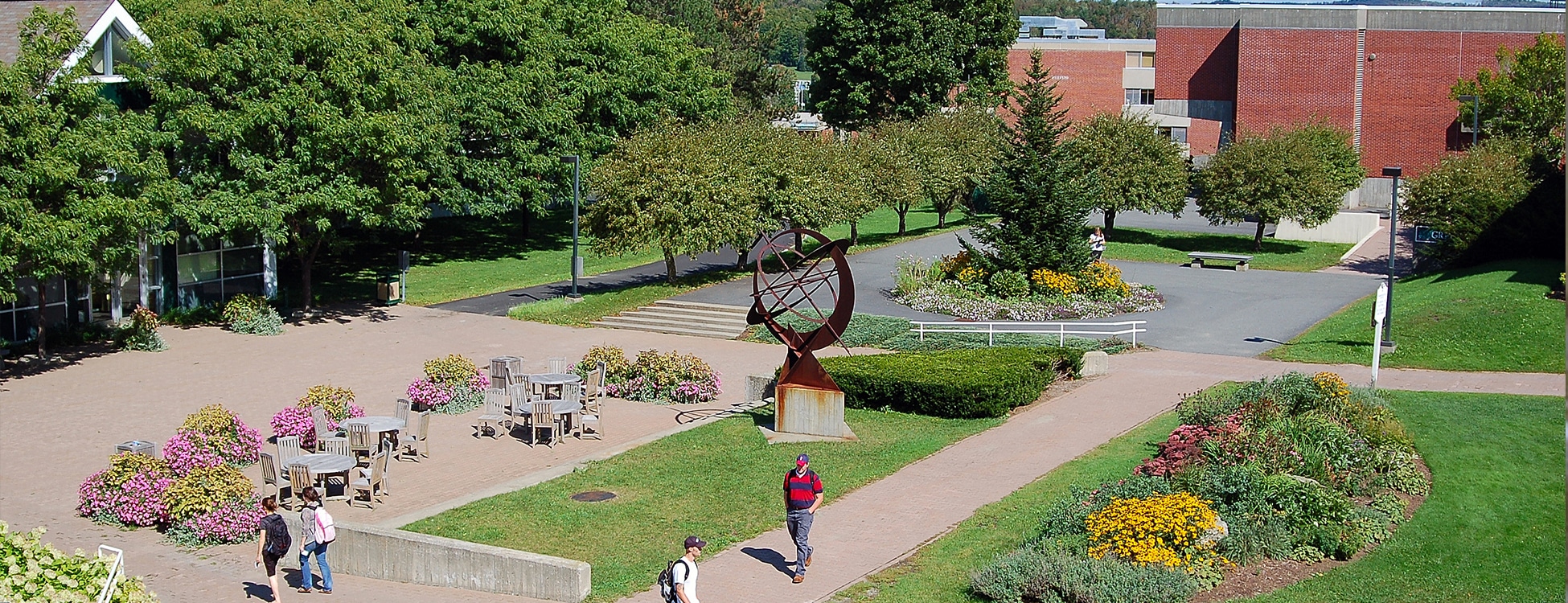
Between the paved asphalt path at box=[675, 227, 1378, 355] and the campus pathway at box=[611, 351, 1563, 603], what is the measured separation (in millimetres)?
2040

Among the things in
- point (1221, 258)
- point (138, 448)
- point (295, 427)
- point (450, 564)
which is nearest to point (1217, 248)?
point (1221, 258)

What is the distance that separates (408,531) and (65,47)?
56.1 feet

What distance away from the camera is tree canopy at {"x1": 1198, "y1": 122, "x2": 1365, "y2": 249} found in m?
44.2

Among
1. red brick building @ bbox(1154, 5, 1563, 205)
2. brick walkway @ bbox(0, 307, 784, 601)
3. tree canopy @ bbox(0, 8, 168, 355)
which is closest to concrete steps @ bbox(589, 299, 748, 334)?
brick walkway @ bbox(0, 307, 784, 601)

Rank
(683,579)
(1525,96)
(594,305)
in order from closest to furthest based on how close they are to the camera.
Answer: (683,579) → (594,305) → (1525,96)

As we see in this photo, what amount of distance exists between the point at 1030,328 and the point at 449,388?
1339cm

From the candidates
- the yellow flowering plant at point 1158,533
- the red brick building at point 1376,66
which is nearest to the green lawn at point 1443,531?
the yellow flowering plant at point 1158,533

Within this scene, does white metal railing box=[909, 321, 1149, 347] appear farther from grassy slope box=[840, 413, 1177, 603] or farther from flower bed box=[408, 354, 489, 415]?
flower bed box=[408, 354, 489, 415]

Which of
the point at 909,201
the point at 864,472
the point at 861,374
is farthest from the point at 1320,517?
the point at 909,201

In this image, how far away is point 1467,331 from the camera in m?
27.4

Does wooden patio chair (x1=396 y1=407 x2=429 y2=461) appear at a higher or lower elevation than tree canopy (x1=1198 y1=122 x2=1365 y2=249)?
lower

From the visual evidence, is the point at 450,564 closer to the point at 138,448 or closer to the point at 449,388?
the point at 138,448

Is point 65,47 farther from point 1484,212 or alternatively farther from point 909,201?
point 1484,212

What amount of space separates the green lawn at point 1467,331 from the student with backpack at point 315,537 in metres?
19.7
